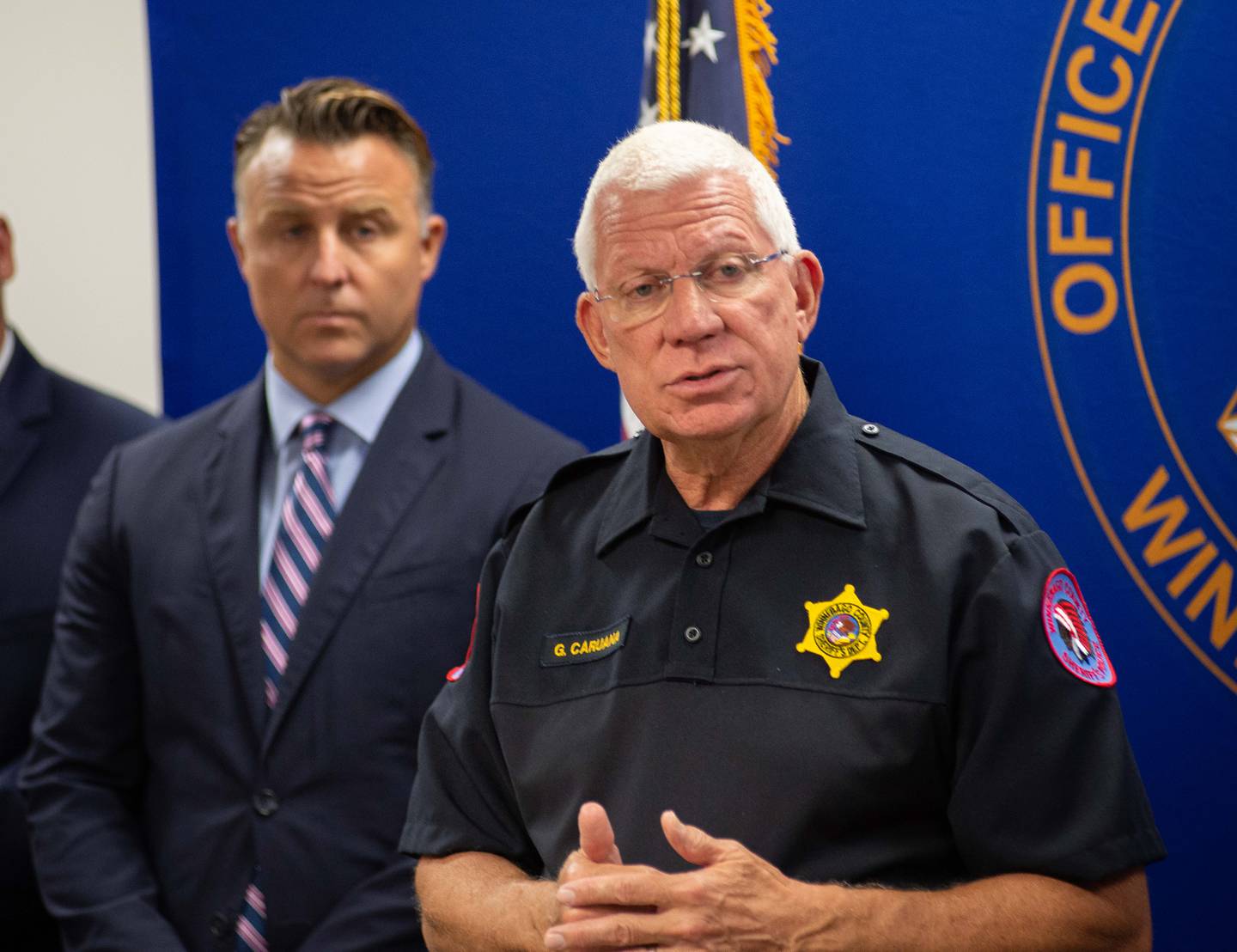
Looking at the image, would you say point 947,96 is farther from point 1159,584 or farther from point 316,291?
point 316,291

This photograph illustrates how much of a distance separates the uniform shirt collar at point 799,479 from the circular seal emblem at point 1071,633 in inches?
8.7

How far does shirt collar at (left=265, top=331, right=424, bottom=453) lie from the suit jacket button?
742 mm

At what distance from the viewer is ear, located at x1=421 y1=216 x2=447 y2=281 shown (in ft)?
8.15

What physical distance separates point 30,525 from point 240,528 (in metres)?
0.70

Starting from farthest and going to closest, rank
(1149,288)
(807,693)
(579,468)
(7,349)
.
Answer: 1. (7,349)
2. (1149,288)
3. (579,468)
4. (807,693)

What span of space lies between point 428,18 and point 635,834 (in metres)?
1.72

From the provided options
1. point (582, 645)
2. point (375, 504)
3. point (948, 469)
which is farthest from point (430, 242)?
point (948, 469)

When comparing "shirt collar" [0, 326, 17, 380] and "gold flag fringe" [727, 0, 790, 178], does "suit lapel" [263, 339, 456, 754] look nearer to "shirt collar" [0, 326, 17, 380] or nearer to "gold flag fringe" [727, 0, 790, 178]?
"gold flag fringe" [727, 0, 790, 178]

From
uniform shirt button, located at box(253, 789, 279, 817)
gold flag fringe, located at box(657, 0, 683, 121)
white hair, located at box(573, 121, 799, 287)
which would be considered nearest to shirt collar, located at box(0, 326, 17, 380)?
uniform shirt button, located at box(253, 789, 279, 817)

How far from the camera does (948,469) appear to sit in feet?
5.50

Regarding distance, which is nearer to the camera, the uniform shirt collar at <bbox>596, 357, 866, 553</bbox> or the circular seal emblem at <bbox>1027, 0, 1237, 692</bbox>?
the uniform shirt collar at <bbox>596, 357, 866, 553</bbox>

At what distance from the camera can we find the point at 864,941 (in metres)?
1.46

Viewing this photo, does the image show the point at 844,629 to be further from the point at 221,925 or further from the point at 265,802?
the point at 221,925

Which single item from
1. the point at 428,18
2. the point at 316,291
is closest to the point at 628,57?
the point at 428,18
